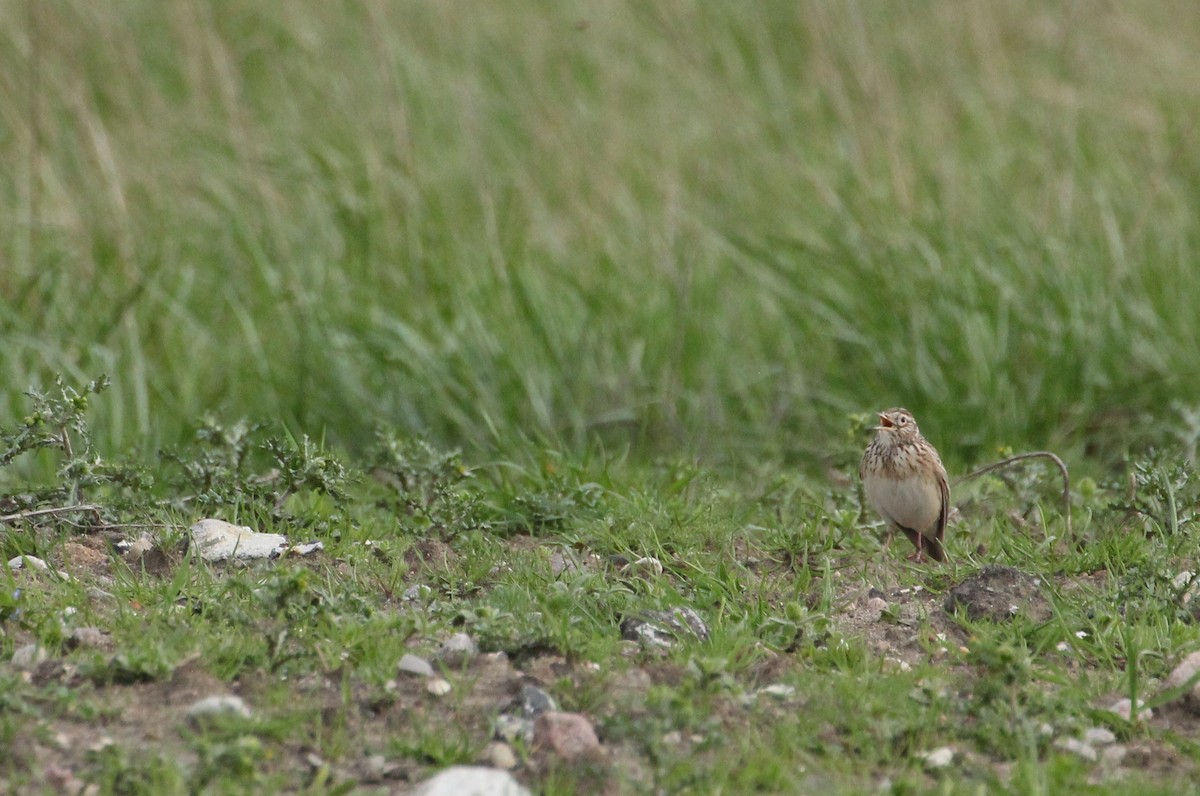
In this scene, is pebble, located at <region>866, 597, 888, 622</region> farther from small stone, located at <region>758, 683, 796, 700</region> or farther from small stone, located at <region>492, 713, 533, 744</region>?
small stone, located at <region>492, 713, 533, 744</region>

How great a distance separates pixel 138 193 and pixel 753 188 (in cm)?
308

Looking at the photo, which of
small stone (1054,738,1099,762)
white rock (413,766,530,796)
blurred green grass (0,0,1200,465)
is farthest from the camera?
blurred green grass (0,0,1200,465)

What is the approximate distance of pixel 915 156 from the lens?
24.9 ft

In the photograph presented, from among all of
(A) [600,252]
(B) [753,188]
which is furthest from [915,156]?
(A) [600,252]

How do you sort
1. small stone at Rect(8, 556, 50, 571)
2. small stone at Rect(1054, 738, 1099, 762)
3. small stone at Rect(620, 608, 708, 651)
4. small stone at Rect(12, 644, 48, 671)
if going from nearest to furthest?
small stone at Rect(1054, 738, 1099, 762), small stone at Rect(12, 644, 48, 671), small stone at Rect(620, 608, 708, 651), small stone at Rect(8, 556, 50, 571)

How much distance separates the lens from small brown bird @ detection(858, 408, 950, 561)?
4453mm

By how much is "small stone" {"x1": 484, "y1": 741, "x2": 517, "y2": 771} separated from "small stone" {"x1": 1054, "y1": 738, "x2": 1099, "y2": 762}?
3.75 ft

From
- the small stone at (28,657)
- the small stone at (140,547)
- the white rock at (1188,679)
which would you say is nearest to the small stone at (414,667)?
→ the small stone at (28,657)

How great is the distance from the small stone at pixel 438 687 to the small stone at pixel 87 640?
74 cm

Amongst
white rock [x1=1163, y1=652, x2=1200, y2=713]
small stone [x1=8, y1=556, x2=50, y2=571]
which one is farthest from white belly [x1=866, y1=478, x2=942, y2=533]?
small stone [x1=8, y1=556, x2=50, y2=571]

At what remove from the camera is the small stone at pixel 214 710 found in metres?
3.12

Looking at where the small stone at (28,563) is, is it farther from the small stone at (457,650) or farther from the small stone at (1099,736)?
the small stone at (1099,736)

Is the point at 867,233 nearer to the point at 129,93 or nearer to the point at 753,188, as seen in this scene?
the point at 753,188

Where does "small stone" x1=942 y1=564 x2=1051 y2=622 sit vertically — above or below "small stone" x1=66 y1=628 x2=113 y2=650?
below
